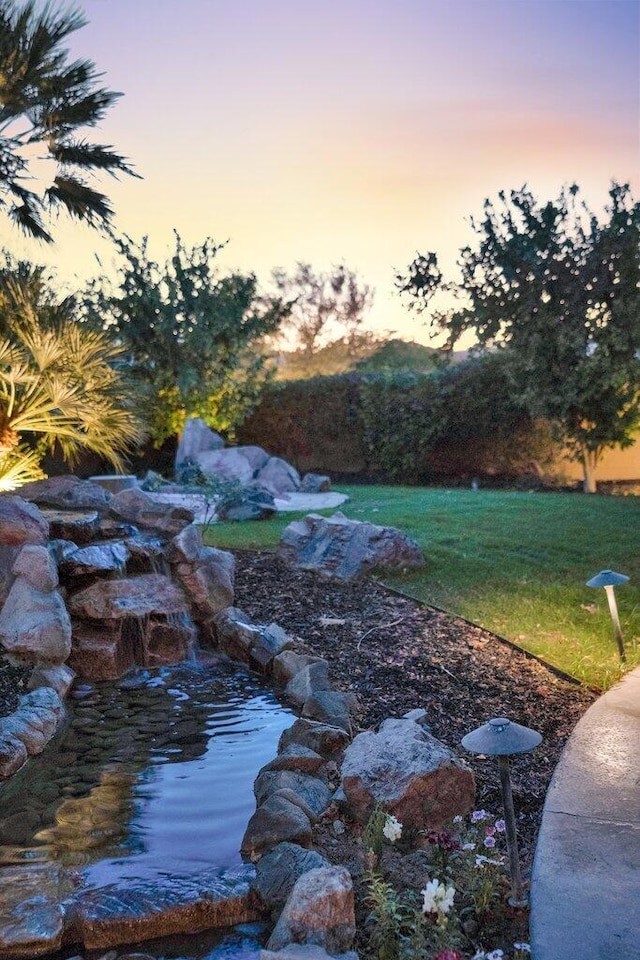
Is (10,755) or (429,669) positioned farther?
(429,669)

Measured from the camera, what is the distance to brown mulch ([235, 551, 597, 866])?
4.27m

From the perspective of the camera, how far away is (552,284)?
10906 millimetres

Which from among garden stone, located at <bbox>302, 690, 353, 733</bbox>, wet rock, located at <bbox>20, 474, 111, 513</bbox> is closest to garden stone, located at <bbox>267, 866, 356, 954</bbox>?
garden stone, located at <bbox>302, 690, 353, 733</bbox>

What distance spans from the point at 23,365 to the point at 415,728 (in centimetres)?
643

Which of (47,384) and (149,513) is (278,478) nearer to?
(47,384)

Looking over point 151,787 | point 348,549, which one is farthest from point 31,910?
point 348,549

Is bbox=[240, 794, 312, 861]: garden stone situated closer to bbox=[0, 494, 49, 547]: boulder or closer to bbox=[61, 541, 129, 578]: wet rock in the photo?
bbox=[61, 541, 129, 578]: wet rock

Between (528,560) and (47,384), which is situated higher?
(47,384)

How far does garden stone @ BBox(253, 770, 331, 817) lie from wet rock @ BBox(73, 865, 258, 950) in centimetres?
66

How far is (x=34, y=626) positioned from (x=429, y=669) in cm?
281

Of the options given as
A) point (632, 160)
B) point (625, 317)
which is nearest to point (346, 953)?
point (625, 317)

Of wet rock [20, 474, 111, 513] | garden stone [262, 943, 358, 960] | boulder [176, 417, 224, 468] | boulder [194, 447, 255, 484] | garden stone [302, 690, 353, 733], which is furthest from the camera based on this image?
boulder [176, 417, 224, 468]

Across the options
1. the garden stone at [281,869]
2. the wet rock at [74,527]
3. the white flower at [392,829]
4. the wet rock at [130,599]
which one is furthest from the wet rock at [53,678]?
the white flower at [392,829]

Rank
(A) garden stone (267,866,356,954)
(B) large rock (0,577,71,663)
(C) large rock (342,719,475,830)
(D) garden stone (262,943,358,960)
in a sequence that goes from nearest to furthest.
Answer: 1. (D) garden stone (262,943,358,960)
2. (A) garden stone (267,866,356,954)
3. (C) large rock (342,719,475,830)
4. (B) large rock (0,577,71,663)
